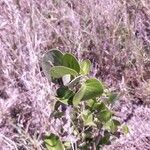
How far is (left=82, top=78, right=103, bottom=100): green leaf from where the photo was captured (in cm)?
125

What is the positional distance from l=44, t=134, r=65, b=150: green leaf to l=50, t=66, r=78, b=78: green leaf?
25 centimetres

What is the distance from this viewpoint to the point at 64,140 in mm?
1521

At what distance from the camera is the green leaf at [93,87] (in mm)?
1253

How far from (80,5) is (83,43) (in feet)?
0.73

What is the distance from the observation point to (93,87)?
1.27m

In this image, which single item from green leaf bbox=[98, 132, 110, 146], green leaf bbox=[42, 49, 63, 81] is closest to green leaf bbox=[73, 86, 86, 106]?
green leaf bbox=[42, 49, 63, 81]

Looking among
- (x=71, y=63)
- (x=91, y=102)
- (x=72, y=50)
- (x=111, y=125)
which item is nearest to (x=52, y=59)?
(x=71, y=63)

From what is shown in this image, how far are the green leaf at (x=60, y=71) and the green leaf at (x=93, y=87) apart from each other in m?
0.06

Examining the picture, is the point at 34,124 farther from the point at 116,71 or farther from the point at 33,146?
the point at 116,71

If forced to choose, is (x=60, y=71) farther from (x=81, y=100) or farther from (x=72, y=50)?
(x=72, y=50)

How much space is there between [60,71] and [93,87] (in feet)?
0.41

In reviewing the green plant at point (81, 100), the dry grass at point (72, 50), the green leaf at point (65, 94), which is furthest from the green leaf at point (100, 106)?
the dry grass at point (72, 50)

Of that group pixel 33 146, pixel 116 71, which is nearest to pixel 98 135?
pixel 33 146

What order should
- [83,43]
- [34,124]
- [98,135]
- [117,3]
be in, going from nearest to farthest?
[98,135] < [34,124] < [83,43] < [117,3]
